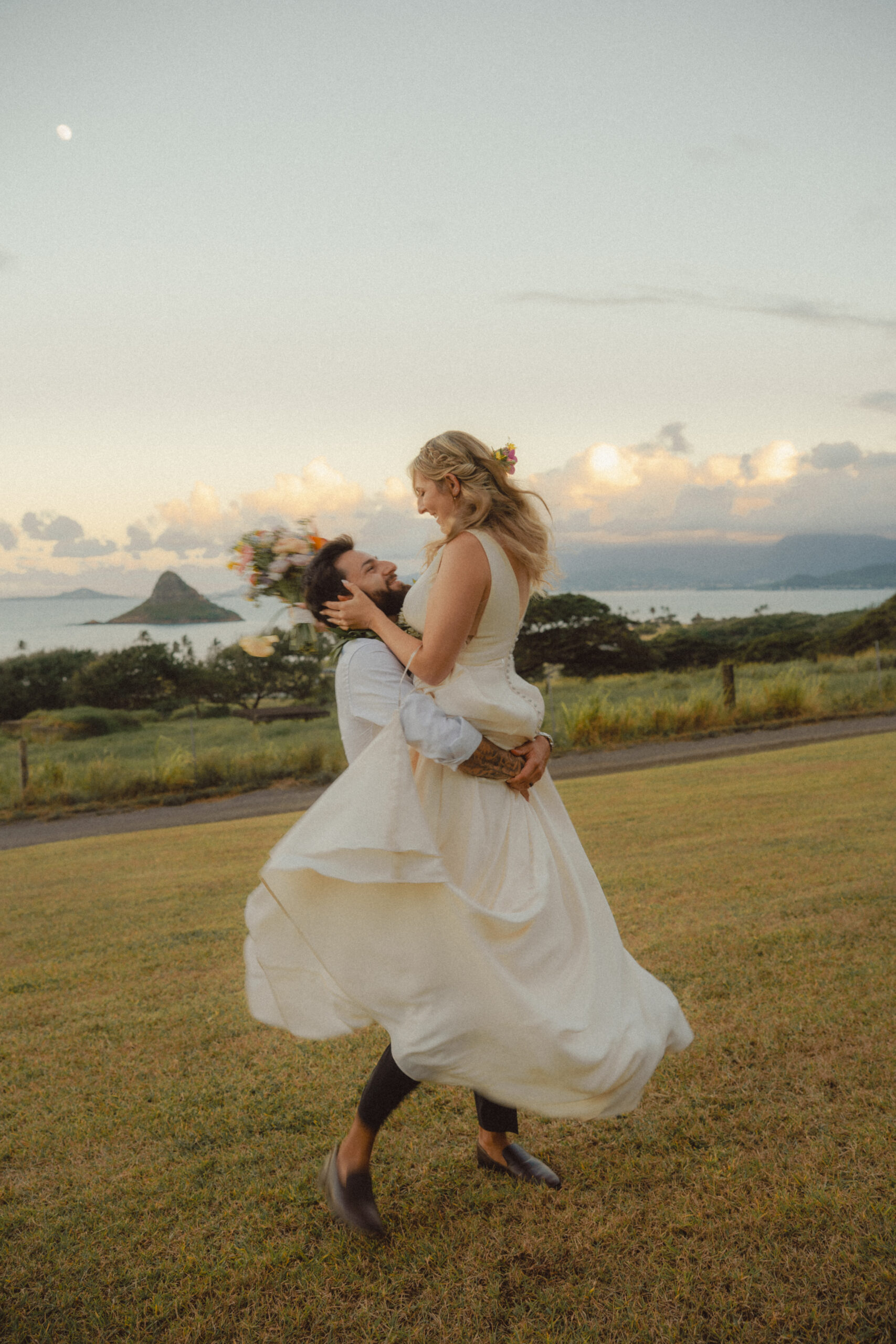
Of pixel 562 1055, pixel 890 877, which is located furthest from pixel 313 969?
pixel 890 877

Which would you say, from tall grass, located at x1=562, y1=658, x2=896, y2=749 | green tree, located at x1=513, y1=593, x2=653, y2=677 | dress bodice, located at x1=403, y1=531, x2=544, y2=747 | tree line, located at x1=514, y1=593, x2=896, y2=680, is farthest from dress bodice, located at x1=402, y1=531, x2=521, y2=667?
green tree, located at x1=513, y1=593, x2=653, y2=677

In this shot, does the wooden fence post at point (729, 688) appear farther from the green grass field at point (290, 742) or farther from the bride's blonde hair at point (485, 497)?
the bride's blonde hair at point (485, 497)

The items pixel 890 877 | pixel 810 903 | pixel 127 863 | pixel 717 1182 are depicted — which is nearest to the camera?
pixel 717 1182

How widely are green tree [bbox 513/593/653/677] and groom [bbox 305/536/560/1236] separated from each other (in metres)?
28.4

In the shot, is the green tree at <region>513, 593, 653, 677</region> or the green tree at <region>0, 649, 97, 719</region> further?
the green tree at <region>0, 649, 97, 719</region>

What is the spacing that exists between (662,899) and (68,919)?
4.50 metres

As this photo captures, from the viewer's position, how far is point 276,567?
300cm

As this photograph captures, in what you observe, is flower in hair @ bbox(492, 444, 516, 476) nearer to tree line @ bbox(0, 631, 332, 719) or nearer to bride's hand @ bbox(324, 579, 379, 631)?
bride's hand @ bbox(324, 579, 379, 631)

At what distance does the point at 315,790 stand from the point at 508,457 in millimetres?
13662

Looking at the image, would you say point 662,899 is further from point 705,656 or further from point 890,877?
point 705,656

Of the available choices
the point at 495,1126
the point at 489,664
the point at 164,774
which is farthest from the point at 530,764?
the point at 164,774

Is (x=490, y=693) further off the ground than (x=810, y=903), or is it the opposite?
(x=490, y=693)

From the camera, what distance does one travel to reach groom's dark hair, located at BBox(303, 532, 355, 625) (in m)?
2.84

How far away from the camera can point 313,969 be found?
2.68m
